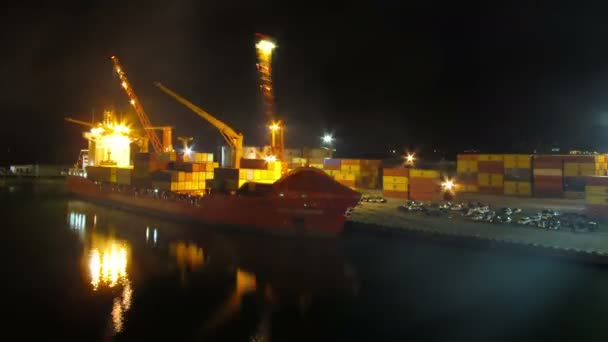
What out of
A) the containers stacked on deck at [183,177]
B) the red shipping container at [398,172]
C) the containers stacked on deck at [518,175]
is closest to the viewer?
the containers stacked on deck at [183,177]

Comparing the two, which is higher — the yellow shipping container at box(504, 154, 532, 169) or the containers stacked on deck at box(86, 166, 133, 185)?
the yellow shipping container at box(504, 154, 532, 169)

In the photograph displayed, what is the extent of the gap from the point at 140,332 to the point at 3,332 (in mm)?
3712

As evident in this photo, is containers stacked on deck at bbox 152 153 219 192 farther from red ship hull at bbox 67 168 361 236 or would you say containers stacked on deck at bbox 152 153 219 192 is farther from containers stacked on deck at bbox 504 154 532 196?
containers stacked on deck at bbox 504 154 532 196

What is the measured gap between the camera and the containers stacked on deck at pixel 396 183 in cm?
3316

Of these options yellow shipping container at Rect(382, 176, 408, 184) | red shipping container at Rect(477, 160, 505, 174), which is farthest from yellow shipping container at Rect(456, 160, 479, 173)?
yellow shipping container at Rect(382, 176, 408, 184)

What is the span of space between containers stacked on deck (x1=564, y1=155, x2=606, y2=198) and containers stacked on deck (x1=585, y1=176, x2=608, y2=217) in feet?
37.5

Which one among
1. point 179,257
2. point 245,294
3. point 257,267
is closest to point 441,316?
point 245,294

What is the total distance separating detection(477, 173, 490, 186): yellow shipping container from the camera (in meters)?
35.5

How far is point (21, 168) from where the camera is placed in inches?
3322

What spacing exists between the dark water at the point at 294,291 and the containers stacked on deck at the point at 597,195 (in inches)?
305

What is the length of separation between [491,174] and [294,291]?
27494 millimetres

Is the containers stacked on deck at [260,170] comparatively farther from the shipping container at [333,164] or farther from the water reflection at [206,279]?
the shipping container at [333,164]

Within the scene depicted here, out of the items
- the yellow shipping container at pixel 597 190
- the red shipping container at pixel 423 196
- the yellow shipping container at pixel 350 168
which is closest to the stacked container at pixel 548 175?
the red shipping container at pixel 423 196

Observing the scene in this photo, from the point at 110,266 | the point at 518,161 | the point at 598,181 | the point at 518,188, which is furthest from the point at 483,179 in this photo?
the point at 110,266
